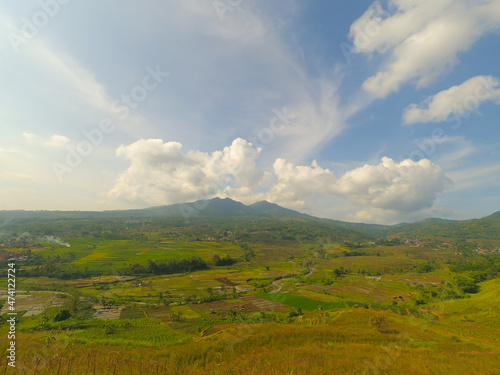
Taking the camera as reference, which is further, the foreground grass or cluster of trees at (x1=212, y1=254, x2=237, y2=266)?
cluster of trees at (x1=212, y1=254, x2=237, y2=266)

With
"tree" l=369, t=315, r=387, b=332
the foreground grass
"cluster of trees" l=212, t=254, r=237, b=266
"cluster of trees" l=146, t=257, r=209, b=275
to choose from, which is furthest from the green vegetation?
"cluster of trees" l=212, t=254, r=237, b=266

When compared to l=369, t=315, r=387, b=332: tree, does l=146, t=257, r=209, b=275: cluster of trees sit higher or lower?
lower

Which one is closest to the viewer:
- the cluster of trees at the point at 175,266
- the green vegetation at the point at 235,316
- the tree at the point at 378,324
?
the green vegetation at the point at 235,316

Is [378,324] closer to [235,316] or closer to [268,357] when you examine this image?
[268,357]

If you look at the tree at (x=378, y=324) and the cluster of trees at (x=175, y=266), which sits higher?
the tree at (x=378, y=324)

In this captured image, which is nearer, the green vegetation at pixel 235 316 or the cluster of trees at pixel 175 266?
the green vegetation at pixel 235 316

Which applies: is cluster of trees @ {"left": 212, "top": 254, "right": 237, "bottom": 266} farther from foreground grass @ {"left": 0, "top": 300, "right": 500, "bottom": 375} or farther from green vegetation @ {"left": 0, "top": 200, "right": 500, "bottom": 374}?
foreground grass @ {"left": 0, "top": 300, "right": 500, "bottom": 375}

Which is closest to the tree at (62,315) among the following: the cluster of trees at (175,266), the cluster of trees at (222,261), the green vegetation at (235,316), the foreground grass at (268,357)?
the green vegetation at (235,316)

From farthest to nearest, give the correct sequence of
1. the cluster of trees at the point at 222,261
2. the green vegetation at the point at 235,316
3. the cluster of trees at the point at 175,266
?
the cluster of trees at the point at 222,261 < the cluster of trees at the point at 175,266 < the green vegetation at the point at 235,316

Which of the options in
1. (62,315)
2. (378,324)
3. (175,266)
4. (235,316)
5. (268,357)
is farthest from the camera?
(175,266)

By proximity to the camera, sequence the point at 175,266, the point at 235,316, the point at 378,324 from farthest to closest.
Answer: the point at 175,266 < the point at 235,316 < the point at 378,324

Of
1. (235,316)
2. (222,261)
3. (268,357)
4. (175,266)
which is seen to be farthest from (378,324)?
(222,261)

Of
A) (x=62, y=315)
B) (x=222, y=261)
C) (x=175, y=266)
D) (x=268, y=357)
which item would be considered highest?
(x=268, y=357)

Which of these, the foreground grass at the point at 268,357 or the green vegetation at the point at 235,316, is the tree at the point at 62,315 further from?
the foreground grass at the point at 268,357
